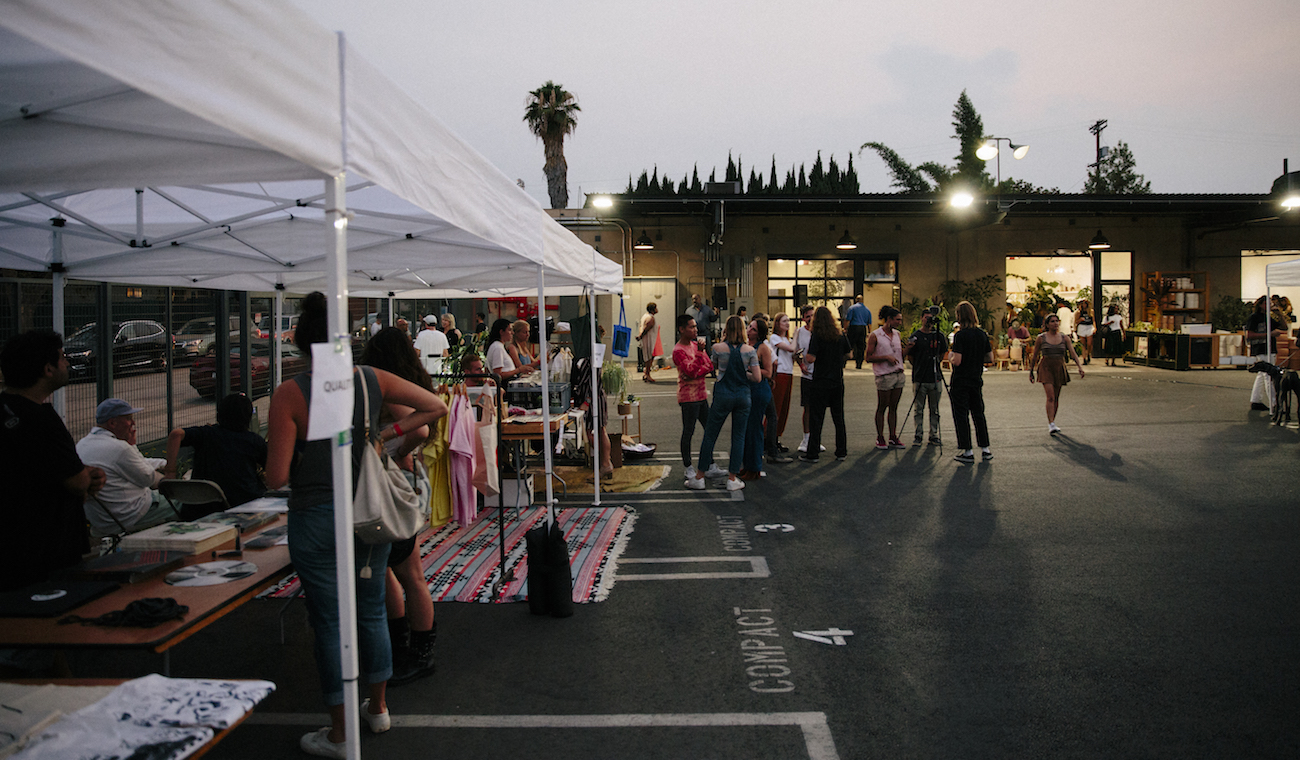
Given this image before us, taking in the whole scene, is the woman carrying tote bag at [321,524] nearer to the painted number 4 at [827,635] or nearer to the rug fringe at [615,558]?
the rug fringe at [615,558]

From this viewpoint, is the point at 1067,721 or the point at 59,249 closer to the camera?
the point at 1067,721

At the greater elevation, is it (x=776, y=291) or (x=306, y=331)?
(x=776, y=291)

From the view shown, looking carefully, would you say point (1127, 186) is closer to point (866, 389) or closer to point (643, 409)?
point (866, 389)

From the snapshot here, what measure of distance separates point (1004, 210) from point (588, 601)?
20.6m

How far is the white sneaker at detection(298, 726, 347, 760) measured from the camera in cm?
317

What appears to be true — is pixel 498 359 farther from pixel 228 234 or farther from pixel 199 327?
pixel 228 234

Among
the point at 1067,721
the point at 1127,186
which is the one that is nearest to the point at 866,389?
the point at 1067,721

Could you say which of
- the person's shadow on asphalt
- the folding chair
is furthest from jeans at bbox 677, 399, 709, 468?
the folding chair

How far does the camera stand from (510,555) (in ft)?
19.6

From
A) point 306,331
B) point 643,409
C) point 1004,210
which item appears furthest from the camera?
point 1004,210

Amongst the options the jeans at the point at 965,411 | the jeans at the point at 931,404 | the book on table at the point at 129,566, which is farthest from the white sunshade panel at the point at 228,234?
the jeans at the point at 931,404

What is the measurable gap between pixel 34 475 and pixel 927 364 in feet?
29.6

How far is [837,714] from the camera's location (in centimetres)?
354

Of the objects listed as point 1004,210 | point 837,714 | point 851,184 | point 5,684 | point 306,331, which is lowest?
point 837,714
